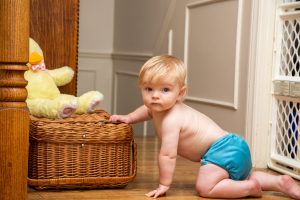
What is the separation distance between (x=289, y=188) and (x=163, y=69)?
556 mm

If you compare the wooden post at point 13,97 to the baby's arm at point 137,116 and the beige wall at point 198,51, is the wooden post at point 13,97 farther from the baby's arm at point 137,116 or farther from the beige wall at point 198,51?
the beige wall at point 198,51

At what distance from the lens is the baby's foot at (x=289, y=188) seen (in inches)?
70.9

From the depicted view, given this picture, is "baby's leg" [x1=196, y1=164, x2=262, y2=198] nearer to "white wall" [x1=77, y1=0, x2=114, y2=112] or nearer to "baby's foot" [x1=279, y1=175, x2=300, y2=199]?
"baby's foot" [x1=279, y1=175, x2=300, y2=199]

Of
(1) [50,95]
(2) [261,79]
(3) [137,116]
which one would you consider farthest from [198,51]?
(3) [137,116]

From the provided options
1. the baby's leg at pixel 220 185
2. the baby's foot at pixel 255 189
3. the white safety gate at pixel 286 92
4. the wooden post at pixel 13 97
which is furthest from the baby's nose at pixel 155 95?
the white safety gate at pixel 286 92

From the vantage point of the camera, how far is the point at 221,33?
2.81m

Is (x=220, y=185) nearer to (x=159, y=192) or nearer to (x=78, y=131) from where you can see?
(x=159, y=192)

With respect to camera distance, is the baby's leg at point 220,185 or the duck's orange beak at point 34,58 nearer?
the baby's leg at point 220,185

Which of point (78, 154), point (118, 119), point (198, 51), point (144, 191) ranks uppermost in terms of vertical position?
point (198, 51)

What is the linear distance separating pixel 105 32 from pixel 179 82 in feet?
10.5

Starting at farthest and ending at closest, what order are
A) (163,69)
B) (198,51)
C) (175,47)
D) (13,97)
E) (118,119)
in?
(175,47) < (198,51) < (118,119) < (163,69) < (13,97)

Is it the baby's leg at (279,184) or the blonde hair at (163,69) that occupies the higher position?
the blonde hair at (163,69)

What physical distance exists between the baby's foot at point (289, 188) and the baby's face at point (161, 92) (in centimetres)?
44

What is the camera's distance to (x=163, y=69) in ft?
5.75
